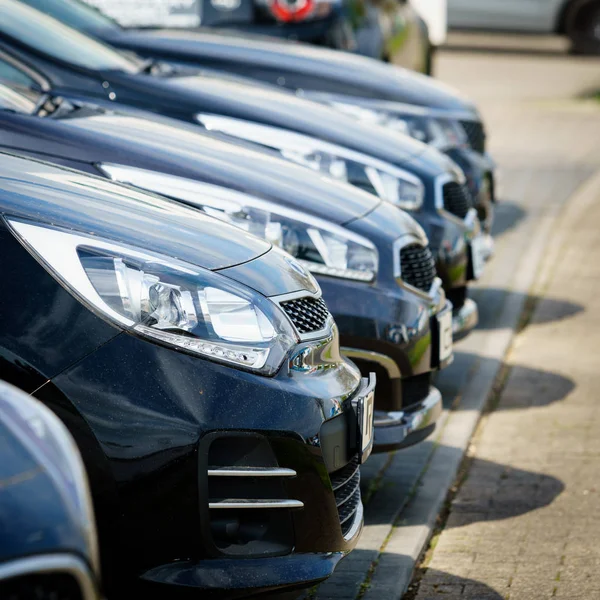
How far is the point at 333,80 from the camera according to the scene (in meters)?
6.82

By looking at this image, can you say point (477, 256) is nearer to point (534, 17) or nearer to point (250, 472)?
point (250, 472)

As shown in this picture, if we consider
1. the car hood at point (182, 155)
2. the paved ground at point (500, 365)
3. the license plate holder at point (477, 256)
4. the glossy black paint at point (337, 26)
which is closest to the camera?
the paved ground at point (500, 365)

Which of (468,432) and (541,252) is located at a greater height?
(468,432)

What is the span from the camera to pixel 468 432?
5.30 m

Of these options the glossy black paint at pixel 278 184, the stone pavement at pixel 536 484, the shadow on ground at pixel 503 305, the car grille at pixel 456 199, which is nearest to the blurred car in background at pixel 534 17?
the shadow on ground at pixel 503 305

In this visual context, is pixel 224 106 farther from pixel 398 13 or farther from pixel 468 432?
pixel 398 13

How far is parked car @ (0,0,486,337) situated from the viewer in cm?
523

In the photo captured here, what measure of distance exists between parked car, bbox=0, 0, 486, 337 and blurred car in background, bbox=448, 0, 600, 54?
14117 mm

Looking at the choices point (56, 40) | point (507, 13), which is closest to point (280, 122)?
point (56, 40)

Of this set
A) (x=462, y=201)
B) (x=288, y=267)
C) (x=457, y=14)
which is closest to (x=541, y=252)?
(x=462, y=201)

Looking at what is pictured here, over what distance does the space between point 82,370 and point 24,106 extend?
1.88m

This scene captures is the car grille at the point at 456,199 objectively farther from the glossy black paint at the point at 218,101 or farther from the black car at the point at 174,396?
the black car at the point at 174,396

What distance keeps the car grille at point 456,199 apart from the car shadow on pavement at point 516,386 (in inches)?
33.6

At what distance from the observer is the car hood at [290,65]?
6.81 metres
